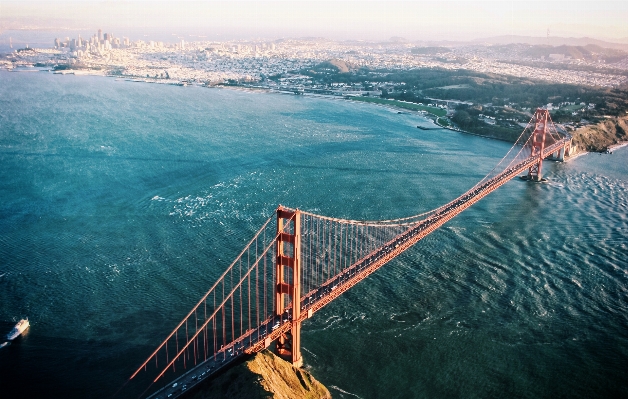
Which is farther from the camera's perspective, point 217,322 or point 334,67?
point 334,67

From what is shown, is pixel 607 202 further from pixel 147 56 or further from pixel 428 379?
pixel 147 56

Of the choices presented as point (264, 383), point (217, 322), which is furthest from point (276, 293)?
point (217, 322)

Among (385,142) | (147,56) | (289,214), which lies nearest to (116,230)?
(289,214)

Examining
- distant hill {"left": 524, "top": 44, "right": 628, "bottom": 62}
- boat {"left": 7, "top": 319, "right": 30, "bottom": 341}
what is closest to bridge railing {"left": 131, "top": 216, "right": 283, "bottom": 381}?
boat {"left": 7, "top": 319, "right": 30, "bottom": 341}

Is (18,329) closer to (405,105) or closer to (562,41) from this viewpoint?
(405,105)

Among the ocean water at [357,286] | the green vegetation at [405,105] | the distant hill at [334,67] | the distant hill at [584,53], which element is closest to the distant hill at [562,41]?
the distant hill at [584,53]
